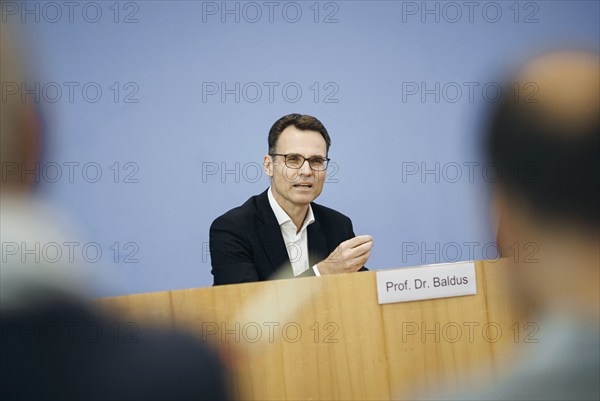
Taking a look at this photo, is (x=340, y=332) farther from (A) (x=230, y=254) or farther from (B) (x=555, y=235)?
(A) (x=230, y=254)

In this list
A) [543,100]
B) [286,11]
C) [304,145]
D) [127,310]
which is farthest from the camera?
[286,11]

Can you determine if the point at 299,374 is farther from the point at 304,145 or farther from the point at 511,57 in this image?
the point at 511,57

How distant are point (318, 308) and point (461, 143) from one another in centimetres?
145

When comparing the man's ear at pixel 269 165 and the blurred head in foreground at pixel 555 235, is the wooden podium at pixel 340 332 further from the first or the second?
the man's ear at pixel 269 165

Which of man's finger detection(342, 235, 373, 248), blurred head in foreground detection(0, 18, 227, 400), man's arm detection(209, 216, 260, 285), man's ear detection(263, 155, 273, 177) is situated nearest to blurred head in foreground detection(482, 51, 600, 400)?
man's finger detection(342, 235, 373, 248)

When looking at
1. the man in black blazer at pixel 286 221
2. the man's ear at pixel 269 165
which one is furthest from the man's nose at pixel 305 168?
the man's ear at pixel 269 165

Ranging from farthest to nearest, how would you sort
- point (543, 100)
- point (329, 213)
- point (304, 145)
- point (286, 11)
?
point (286, 11)
point (329, 213)
point (304, 145)
point (543, 100)

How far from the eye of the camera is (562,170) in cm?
122

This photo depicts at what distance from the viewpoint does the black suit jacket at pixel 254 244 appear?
66.4 inches

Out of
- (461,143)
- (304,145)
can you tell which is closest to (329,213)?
(304,145)

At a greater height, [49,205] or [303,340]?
[49,205]

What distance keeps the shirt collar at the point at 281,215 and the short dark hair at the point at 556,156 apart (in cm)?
79

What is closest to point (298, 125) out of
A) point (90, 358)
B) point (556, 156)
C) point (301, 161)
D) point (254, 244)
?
point (301, 161)

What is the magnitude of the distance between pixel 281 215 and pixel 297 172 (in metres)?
0.14
